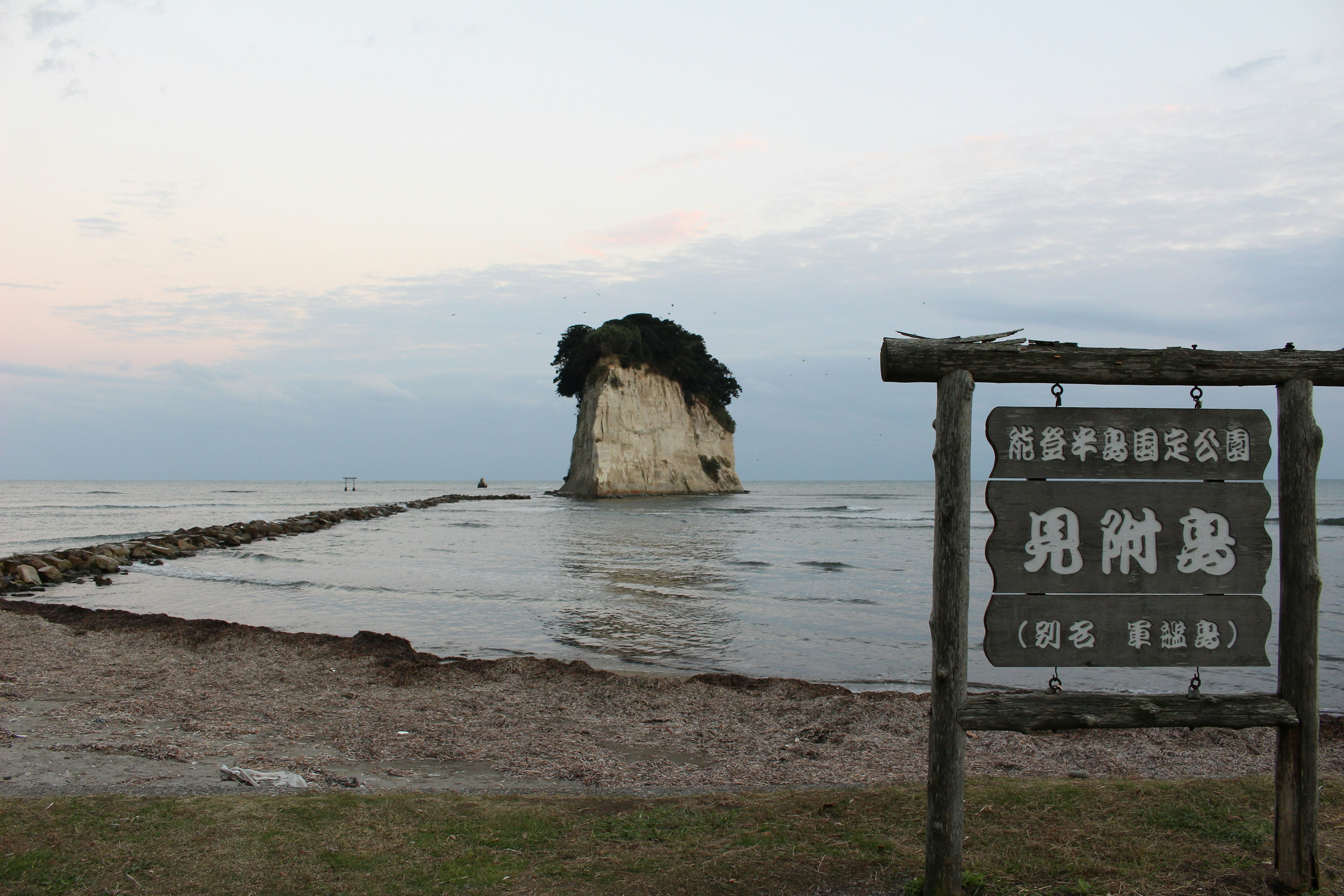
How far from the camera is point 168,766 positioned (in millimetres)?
5188

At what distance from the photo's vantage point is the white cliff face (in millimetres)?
58625

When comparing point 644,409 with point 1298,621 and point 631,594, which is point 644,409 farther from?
point 1298,621

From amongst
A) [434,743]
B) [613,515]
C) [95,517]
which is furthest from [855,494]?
[434,743]

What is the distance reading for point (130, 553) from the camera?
21.5m

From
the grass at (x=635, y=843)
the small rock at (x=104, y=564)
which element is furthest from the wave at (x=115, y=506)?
the grass at (x=635, y=843)

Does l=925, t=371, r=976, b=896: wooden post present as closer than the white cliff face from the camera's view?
Yes

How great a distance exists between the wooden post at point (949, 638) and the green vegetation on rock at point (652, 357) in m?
56.1

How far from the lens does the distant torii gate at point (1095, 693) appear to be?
11.5 ft

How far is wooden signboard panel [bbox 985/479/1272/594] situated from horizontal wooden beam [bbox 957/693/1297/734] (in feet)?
1.56

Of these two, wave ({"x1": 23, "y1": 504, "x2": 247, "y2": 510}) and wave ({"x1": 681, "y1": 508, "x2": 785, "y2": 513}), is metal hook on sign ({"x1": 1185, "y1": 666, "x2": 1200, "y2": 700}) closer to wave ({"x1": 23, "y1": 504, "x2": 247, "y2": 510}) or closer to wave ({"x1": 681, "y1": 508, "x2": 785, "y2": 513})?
wave ({"x1": 681, "y1": 508, "x2": 785, "y2": 513})

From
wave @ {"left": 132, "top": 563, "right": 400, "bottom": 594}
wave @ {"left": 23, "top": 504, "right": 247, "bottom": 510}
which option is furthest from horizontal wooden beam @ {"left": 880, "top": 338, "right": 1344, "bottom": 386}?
wave @ {"left": 23, "top": 504, "right": 247, "bottom": 510}

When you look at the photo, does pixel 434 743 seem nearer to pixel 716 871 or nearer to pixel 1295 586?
pixel 716 871

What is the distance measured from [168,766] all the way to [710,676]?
494 centimetres

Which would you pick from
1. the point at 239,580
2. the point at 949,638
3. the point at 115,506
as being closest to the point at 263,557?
the point at 239,580
